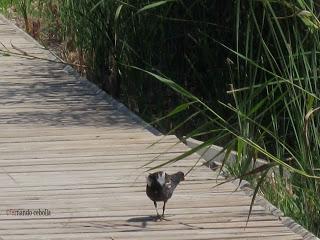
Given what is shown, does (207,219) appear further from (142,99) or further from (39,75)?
(39,75)

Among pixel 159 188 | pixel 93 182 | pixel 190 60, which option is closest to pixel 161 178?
pixel 159 188

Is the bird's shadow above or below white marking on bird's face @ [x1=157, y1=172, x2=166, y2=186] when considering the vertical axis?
below

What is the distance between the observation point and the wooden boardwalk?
478cm

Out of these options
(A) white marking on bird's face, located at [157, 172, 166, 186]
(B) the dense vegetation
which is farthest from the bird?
(B) the dense vegetation

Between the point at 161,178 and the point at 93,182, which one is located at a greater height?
the point at 161,178

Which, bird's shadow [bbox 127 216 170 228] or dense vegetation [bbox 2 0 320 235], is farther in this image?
dense vegetation [bbox 2 0 320 235]

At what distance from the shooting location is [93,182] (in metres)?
5.65

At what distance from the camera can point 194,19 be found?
25.1ft

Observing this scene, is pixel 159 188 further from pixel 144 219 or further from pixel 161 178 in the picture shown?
pixel 144 219

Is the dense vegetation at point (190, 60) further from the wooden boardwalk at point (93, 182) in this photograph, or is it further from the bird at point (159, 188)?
the bird at point (159, 188)

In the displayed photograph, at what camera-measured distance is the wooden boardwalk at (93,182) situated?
15.7ft

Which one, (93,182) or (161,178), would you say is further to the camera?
(93,182)

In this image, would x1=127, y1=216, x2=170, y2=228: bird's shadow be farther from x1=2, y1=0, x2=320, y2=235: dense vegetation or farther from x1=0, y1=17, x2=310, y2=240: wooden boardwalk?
x1=2, y1=0, x2=320, y2=235: dense vegetation

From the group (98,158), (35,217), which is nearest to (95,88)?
(98,158)
